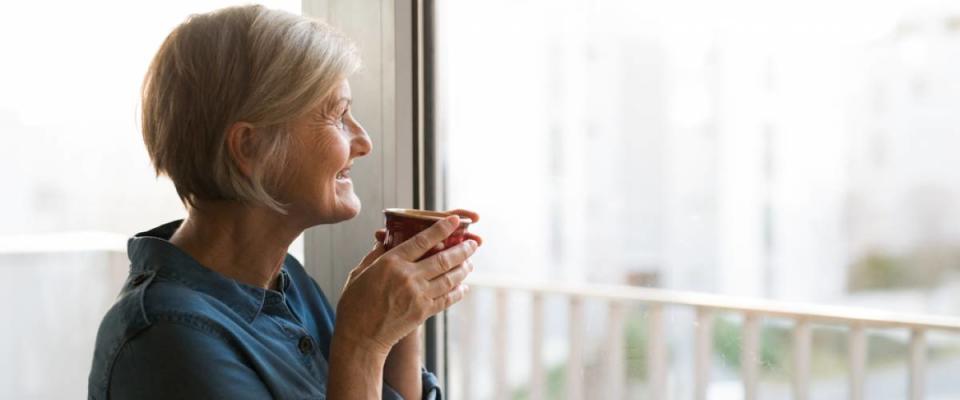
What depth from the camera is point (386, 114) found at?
1.37m

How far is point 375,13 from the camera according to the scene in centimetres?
136

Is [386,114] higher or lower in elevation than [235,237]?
higher

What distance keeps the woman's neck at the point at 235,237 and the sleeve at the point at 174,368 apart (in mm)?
151

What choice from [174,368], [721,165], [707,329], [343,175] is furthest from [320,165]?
[707,329]

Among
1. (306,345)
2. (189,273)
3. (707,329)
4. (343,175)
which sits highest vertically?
(343,175)

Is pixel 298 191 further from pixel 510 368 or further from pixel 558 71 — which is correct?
pixel 510 368

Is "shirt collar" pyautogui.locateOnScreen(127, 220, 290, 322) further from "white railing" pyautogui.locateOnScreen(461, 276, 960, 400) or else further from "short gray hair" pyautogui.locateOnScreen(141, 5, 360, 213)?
"white railing" pyautogui.locateOnScreen(461, 276, 960, 400)

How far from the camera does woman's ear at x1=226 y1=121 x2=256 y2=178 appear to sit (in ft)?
3.19

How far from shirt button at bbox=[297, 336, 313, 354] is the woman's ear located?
0.73 ft

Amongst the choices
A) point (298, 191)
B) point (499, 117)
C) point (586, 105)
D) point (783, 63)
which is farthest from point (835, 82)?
point (298, 191)

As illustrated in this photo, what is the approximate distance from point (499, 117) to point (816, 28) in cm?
83

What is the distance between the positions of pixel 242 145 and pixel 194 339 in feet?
0.77

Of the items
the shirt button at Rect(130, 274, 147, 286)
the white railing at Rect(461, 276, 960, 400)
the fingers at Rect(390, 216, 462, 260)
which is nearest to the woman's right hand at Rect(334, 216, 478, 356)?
the fingers at Rect(390, 216, 462, 260)

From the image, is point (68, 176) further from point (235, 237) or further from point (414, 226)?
point (414, 226)
